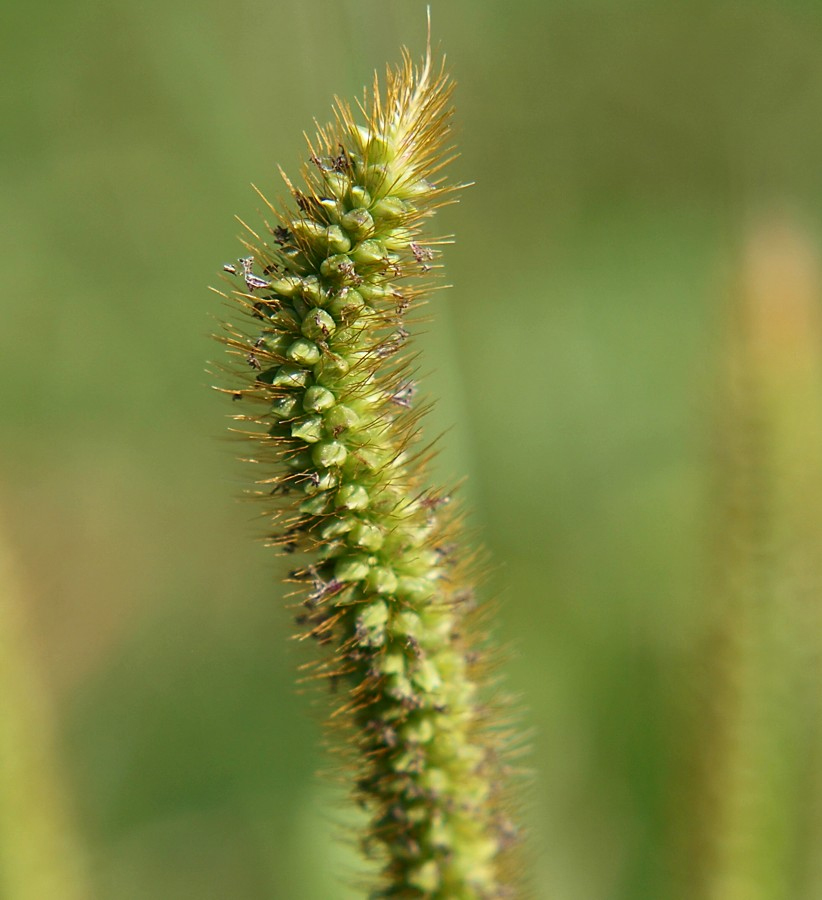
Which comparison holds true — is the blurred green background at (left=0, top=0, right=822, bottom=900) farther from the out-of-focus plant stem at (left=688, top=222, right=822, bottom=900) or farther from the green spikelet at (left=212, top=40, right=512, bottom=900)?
the green spikelet at (left=212, top=40, right=512, bottom=900)

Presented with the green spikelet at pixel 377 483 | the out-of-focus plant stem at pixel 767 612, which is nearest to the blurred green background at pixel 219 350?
the out-of-focus plant stem at pixel 767 612

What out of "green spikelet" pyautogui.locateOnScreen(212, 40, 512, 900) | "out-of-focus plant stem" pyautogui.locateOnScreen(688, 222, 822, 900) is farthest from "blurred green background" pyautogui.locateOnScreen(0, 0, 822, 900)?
"green spikelet" pyautogui.locateOnScreen(212, 40, 512, 900)

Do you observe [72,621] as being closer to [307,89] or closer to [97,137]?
[97,137]

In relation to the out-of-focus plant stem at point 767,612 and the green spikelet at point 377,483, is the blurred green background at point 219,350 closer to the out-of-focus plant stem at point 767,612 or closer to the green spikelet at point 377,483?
the out-of-focus plant stem at point 767,612

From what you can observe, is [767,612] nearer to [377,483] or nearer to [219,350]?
[377,483]

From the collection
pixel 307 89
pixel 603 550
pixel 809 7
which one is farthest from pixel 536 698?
pixel 809 7

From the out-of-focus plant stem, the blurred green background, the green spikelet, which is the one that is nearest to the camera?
the green spikelet

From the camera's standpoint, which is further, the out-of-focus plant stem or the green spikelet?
the out-of-focus plant stem

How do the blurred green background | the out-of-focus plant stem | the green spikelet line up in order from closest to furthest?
the green spikelet → the out-of-focus plant stem → the blurred green background
